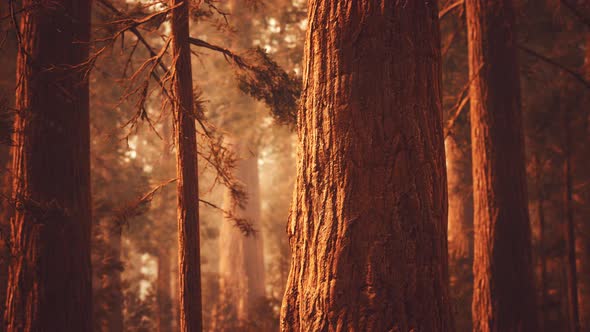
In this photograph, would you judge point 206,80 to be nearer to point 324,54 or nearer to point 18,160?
point 18,160

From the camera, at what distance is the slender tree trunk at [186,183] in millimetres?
4348

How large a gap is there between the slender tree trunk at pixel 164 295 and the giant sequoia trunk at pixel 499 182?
11678 mm

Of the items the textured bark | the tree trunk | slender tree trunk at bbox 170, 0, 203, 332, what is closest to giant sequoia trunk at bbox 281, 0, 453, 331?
slender tree trunk at bbox 170, 0, 203, 332

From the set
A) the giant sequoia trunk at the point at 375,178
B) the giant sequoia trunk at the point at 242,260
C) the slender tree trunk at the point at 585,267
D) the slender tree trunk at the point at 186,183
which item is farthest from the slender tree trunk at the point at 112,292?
the slender tree trunk at the point at 585,267

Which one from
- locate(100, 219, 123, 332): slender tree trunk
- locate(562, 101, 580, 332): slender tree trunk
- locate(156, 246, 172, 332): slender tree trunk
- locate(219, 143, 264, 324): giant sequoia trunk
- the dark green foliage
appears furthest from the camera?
locate(219, 143, 264, 324): giant sequoia trunk

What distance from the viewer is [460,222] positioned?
11.8 m

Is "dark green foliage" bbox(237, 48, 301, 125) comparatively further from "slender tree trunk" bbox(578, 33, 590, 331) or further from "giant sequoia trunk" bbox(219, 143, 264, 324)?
"giant sequoia trunk" bbox(219, 143, 264, 324)

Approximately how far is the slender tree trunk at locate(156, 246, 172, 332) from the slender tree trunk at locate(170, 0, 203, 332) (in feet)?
37.4

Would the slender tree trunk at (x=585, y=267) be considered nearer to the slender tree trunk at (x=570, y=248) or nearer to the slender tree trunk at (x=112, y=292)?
the slender tree trunk at (x=570, y=248)

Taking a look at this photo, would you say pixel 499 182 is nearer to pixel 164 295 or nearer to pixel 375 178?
pixel 375 178

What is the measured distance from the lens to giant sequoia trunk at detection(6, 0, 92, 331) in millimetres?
4812

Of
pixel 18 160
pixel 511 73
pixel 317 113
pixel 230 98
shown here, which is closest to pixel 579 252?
pixel 511 73

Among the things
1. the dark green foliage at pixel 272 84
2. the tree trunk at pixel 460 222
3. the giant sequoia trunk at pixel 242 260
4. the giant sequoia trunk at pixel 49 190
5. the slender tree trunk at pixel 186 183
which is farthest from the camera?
the giant sequoia trunk at pixel 242 260

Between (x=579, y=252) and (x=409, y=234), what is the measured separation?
13.4 metres
